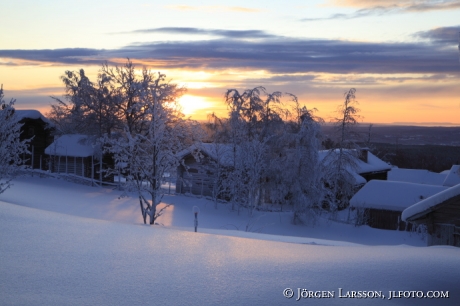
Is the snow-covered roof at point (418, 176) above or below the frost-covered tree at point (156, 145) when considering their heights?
below

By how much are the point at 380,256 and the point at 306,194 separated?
2410 centimetres

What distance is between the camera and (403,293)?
7.43m

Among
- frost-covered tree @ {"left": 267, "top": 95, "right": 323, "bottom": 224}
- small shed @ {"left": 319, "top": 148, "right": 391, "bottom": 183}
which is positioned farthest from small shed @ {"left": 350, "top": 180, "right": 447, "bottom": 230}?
small shed @ {"left": 319, "top": 148, "right": 391, "bottom": 183}

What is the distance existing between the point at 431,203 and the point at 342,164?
1049 inches

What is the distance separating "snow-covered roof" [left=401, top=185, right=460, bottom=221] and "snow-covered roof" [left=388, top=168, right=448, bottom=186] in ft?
153

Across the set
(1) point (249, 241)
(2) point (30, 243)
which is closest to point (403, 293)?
(1) point (249, 241)

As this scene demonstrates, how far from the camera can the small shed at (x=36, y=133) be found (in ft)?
162

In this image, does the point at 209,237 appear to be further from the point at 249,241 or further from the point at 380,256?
the point at 380,256

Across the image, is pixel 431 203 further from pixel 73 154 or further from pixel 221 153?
pixel 73 154

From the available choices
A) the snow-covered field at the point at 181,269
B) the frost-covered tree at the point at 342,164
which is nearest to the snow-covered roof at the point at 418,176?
the frost-covered tree at the point at 342,164

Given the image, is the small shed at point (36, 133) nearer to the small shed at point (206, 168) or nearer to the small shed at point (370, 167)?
the small shed at point (206, 168)

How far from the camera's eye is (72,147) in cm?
4616

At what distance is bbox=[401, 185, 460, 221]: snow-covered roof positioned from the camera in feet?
41.7

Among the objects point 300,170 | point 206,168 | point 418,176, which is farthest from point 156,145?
point 418,176
